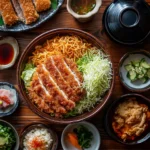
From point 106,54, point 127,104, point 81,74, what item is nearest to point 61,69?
point 81,74

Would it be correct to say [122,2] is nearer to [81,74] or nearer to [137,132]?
[81,74]

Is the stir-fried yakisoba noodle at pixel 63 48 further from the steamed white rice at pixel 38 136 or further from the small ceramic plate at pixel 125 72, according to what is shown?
the steamed white rice at pixel 38 136

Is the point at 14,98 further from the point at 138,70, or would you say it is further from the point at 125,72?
the point at 138,70

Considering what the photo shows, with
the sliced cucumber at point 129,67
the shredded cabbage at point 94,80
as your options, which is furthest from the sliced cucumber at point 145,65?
the shredded cabbage at point 94,80

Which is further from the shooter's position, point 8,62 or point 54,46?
point 8,62

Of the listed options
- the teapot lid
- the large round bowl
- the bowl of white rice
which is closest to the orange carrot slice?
the bowl of white rice

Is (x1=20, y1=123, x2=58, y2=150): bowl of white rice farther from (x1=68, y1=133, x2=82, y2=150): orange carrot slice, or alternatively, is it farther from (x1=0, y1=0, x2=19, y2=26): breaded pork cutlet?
(x1=0, y1=0, x2=19, y2=26): breaded pork cutlet
